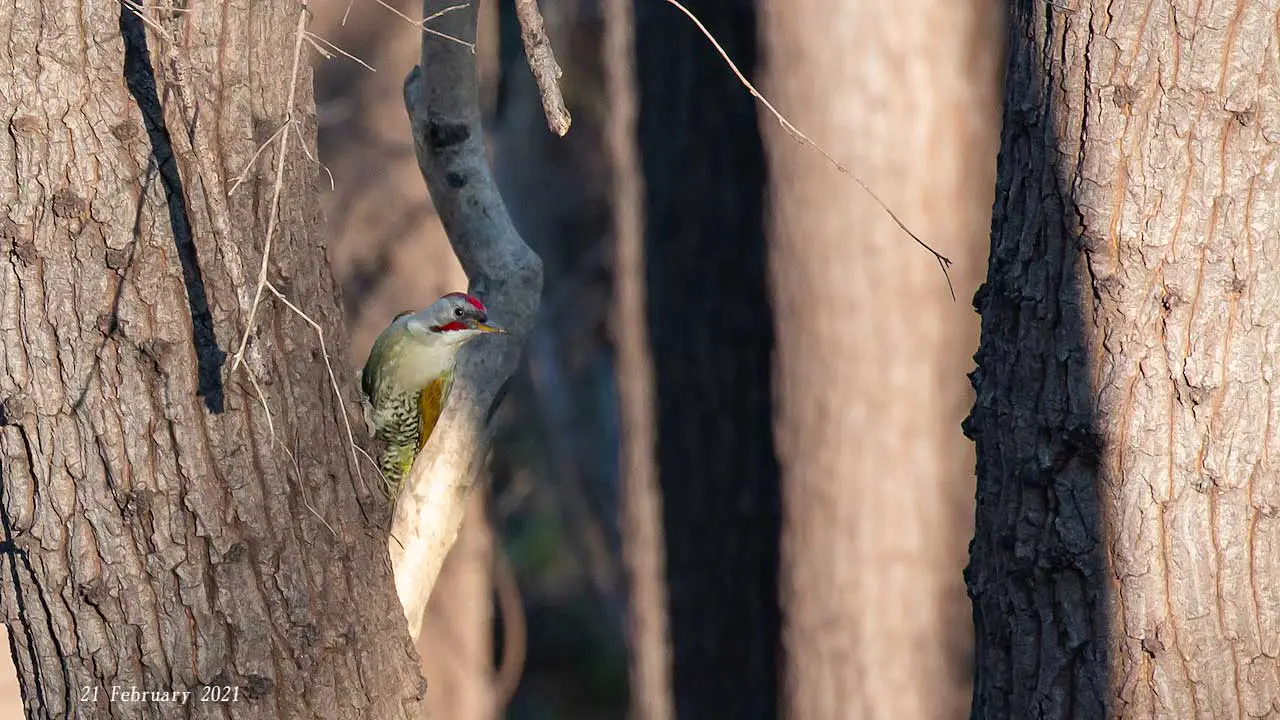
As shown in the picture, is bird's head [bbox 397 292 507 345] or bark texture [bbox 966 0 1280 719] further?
bird's head [bbox 397 292 507 345]

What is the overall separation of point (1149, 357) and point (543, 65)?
1.42 m

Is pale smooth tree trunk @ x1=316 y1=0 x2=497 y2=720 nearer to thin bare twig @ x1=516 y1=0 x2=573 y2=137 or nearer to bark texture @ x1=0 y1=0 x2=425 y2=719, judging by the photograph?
bark texture @ x1=0 y1=0 x2=425 y2=719

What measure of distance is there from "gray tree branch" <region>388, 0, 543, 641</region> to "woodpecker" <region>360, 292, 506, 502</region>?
5.5 inches

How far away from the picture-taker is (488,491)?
5875 millimetres

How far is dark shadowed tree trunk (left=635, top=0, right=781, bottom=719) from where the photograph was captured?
4.17 metres

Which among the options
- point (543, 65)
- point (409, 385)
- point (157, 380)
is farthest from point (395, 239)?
point (543, 65)

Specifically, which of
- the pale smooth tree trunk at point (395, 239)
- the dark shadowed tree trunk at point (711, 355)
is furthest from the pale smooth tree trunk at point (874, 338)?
the pale smooth tree trunk at point (395, 239)

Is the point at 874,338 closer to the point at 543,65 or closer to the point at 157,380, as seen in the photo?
the point at 157,380

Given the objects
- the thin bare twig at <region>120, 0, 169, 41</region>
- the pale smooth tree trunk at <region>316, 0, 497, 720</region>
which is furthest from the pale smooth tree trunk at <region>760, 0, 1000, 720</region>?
the thin bare twig at <region>120, 0, 169, 41</region>

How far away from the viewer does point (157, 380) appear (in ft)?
7.66

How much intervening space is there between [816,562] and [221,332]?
2280mm

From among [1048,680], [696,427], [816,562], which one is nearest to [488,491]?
[696,427]

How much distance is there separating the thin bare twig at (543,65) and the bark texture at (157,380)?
25.8 inches

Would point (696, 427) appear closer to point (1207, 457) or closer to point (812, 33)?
point (812, 33)
